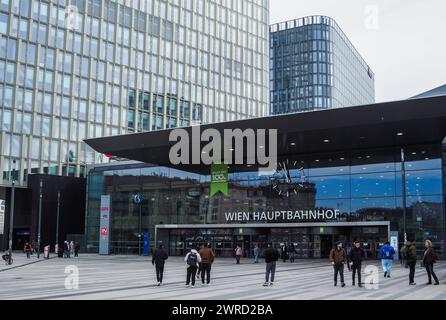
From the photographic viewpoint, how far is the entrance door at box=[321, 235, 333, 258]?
48.7m

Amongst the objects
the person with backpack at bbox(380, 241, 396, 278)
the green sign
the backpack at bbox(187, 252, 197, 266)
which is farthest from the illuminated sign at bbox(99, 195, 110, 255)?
the backpack at bbox(187, 252, 197, 266)

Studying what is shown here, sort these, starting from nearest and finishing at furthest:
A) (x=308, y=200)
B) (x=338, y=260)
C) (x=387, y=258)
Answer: (x=338, y=260)
(x=387, y=258)
(x=308, y=200)

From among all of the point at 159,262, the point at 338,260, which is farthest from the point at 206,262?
the point at 338,260

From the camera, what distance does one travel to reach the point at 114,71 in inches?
3625

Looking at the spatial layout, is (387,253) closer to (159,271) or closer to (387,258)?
(387,258)

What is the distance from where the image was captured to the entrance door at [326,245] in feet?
160

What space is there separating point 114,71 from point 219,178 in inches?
1738

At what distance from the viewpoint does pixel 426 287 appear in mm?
21141

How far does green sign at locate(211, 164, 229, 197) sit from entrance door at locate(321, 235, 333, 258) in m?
9.94

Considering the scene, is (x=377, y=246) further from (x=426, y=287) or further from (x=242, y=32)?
(x=242, y=32)

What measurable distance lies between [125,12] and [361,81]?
9708cm

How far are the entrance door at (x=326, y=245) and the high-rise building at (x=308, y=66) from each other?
323 feet
